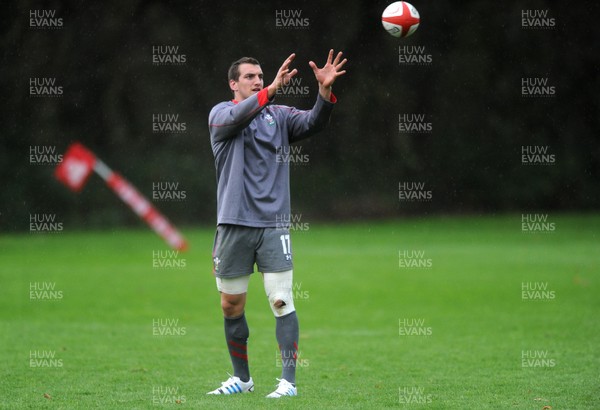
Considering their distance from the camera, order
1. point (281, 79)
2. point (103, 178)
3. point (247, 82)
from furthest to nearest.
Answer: point (103, 178), point (247, 82), point (281, 79)

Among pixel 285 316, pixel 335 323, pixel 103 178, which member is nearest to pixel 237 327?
pixel 285 316

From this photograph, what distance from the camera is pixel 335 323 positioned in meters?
11.0

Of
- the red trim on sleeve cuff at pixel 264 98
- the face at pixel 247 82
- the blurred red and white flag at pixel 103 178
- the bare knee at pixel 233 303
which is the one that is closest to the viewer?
the red trim on sleeve cuff at pixel 264 98

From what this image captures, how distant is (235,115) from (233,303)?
1.29 metres

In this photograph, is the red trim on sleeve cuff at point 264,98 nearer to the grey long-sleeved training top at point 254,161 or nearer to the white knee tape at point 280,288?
the grey long-sleeved training top at point 254,161

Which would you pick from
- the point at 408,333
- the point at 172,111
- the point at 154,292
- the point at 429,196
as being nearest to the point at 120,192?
the point at 172,111

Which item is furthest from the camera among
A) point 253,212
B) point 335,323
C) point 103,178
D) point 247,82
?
point 103,178

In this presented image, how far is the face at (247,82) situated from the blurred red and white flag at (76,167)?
17.0 meters

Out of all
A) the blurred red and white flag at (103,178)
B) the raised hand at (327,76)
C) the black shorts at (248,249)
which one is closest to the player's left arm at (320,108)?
the raised hand at (327,76)

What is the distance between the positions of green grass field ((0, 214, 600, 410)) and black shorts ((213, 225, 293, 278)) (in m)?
0.86

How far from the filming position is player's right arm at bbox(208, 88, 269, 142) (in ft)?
19.6

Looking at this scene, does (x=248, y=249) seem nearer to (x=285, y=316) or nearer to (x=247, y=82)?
(x=285, y=316)

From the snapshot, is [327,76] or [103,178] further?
[103,178]

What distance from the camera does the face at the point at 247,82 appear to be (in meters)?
6.40
